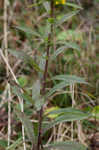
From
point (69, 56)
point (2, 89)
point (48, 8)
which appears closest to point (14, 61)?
point (2, 89)

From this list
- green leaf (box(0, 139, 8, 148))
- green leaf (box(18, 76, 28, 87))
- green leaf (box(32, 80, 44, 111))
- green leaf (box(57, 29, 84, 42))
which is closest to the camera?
green leaf (box(32, 80, 44, 111))

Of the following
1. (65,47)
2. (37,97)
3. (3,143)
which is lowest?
(3,143)

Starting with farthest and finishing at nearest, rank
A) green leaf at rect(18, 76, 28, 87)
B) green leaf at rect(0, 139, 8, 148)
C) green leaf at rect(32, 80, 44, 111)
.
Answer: green leaf at rect(18, 76, 28, 87), green leaf at rect(0, 139, 8, 148), green leaf at rect(32, 80, 44, 111)

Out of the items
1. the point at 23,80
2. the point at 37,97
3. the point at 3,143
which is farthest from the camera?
the point at 23,80

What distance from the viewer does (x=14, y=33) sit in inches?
124

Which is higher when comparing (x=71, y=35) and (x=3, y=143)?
(x=71, y=35)

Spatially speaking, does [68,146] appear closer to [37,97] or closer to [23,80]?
[37,97]

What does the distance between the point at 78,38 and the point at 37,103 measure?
151cm

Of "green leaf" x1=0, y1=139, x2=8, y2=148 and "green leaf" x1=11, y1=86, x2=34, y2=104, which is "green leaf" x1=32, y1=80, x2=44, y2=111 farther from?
"green leaf" x1=0, y1=139, x2=8, y2=148

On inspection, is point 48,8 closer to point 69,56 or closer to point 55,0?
point 55,0

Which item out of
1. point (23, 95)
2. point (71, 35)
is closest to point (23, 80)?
point (71, 35)

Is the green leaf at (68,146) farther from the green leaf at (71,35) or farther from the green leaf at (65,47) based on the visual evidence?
the green leaf at (71,35)

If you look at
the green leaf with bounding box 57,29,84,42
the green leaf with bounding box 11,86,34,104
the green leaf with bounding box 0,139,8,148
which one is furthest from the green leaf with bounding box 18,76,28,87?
the green leaf with bounding box 11,86,34,104

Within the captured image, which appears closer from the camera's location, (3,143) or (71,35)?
(3,143)
